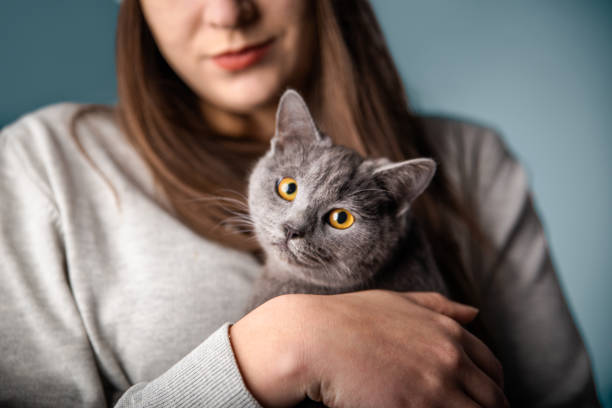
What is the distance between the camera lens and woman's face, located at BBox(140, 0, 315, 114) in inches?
34.6

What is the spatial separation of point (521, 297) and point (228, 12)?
1.17 m

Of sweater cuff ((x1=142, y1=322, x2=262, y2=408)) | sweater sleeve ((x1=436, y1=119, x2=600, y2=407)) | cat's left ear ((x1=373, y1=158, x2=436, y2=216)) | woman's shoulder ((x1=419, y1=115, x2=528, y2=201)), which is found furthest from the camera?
woman's shoulder ((x1=419, y1=115, x2=528, y2=201))

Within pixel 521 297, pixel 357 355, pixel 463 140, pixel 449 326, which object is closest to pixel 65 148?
pixel 357 355

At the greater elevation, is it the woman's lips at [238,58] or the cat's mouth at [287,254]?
the woman's lips at [238,58]

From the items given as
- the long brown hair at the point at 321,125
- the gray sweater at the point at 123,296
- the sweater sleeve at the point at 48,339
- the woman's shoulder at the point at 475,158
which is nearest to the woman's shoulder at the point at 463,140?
the woman's shoulder at the point at 475,158

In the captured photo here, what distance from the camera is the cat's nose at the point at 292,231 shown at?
68 centimetres

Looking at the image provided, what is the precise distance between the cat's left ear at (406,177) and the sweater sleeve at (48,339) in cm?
42

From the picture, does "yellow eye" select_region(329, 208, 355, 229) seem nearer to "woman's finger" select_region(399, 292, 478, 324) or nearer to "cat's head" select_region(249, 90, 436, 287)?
"cat's head" select_region(249, 90, 436, 287)

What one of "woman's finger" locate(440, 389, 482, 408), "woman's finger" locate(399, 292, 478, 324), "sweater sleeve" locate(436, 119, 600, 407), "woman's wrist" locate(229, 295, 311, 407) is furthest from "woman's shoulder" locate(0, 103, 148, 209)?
"sweater sleeve" locate(436, 119, 600, 407)

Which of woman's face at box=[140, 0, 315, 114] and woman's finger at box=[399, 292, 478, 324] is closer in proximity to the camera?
woman's finger at box=[399, 292, 478, 324]

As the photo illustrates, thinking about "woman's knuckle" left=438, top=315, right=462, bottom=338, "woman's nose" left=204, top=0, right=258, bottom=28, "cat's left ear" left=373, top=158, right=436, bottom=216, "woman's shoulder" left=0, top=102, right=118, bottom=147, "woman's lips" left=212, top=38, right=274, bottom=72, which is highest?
"woman's nose" left=204, top=0, right=258, bottom=28

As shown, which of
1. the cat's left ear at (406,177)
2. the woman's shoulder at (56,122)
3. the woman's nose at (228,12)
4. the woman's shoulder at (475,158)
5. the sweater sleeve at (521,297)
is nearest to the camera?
the cat's left ear at (406,177)

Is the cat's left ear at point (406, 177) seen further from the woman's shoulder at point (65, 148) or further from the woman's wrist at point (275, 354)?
the woman's shoulder at point (65, 148)

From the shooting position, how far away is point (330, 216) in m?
0.73
